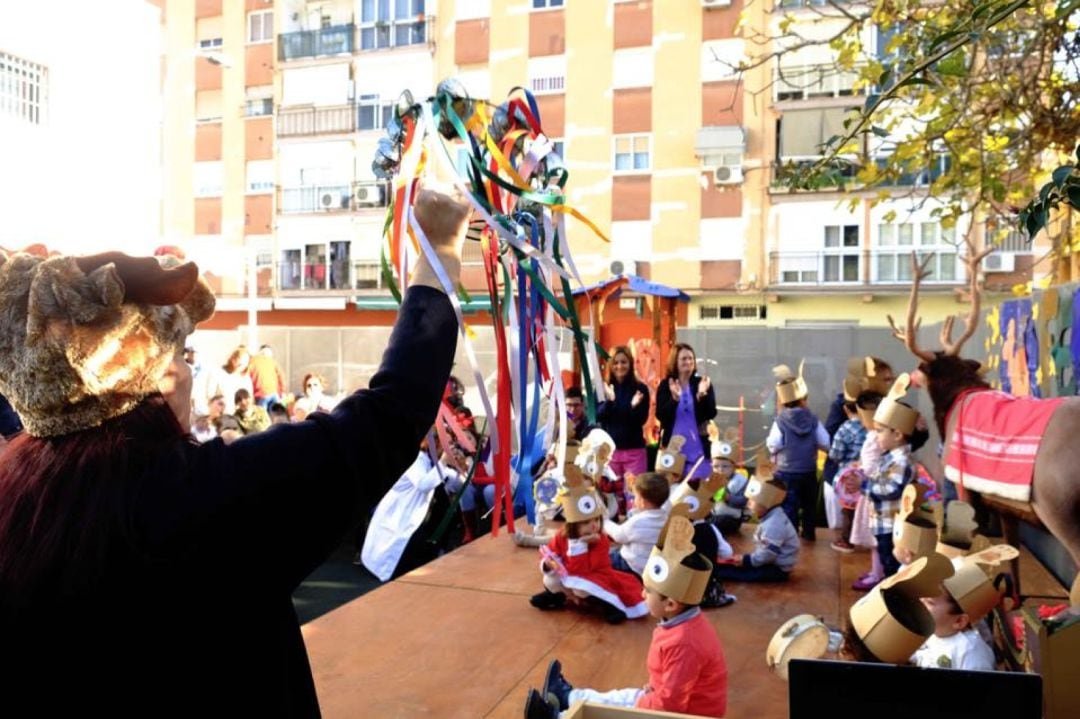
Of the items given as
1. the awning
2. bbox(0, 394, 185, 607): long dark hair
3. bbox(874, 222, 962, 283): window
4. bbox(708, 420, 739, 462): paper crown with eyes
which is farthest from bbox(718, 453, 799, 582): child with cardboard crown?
bbox(874, 222, 962, 283): window

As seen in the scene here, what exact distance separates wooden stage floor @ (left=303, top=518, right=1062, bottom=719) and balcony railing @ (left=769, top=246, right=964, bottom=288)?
15353 millimetres

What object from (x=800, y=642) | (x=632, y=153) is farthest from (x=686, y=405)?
(x=632, y=153)

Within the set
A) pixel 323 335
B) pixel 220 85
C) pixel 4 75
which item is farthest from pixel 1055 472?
pixel 220 85

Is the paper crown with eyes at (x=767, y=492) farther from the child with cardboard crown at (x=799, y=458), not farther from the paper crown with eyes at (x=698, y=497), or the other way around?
the child with cardboard crown at (x=799, y=458)

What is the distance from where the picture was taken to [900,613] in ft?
7.66

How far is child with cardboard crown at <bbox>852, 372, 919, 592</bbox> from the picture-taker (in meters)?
4.93

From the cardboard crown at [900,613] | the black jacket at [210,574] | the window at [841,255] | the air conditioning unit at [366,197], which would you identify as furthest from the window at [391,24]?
the black jacket at [210,574]

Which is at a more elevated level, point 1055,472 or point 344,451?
point 344,451

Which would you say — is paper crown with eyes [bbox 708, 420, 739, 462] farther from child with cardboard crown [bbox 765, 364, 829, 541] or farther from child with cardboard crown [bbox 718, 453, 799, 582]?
child with cardboard crown [bbox 718, 453, 799, 582]

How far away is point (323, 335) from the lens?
509 inches

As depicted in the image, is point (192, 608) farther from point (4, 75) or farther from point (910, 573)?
point (4, 75)

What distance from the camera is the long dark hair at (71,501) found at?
3.25ft

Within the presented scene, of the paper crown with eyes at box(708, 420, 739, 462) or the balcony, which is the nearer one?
the paper crown with eyes at box(708, 420, 739, 462)

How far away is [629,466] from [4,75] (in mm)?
10092
